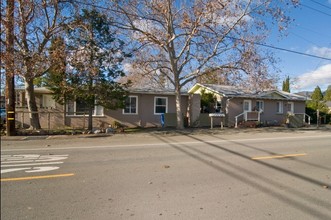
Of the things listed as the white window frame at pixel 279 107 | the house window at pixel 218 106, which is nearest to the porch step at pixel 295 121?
the white window frame at pixel 279 107

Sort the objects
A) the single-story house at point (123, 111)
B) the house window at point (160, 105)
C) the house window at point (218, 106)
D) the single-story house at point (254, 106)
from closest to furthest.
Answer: the single-story house at point (123, 111) < the house window at point (160, 105) < the single-story house at point (254, 106) < the house window at point (218, 106)

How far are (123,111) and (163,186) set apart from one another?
54.4 ft

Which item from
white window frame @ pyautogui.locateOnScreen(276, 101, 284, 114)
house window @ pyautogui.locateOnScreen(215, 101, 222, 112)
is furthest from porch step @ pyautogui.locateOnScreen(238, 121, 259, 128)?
white window frame @ pyautogui.locateOnScreen(276, 101, 284, 114)

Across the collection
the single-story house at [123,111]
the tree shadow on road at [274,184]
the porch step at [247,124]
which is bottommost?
the tree shadow on road at [274,184]

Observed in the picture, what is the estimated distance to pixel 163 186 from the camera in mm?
5766

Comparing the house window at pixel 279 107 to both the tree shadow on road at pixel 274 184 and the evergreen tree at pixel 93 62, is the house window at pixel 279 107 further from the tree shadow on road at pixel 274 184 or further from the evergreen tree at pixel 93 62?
the tree shadow on road at pixel 274 184

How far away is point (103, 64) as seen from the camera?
1758 cm

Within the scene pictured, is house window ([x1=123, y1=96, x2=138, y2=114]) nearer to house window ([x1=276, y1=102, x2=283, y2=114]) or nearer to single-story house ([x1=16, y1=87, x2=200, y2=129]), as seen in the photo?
single-story house ([x1=16, y1=87, x2=200, y2=129])

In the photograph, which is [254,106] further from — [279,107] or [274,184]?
[274,184]

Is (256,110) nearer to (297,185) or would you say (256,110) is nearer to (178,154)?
(178,154)

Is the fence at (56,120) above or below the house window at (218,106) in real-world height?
below

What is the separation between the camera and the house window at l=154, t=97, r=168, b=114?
23.3 metres

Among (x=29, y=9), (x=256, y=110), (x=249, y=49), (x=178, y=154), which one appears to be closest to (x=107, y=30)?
(x=29, y=9)

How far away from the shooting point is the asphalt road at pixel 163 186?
4.50m
